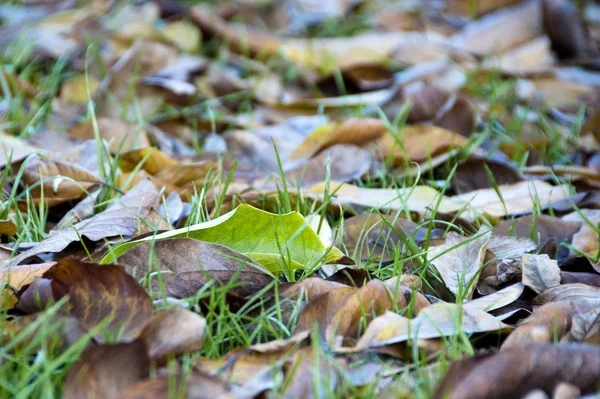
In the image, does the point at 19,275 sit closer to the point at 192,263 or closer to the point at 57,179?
the point at 192,263

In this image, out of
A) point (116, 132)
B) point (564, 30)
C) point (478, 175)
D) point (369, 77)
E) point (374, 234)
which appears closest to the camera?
point (374, 234)

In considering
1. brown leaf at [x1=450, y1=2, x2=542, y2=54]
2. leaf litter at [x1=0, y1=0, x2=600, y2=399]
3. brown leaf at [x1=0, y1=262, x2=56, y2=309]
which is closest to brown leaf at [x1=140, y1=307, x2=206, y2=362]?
leaf litter at [x1=0, y1=0, x2=600, y2=399]

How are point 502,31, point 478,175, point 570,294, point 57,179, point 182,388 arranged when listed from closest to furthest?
point 182,388 → point 570,294 → point 57,179 → point 478,175 → point 502,31

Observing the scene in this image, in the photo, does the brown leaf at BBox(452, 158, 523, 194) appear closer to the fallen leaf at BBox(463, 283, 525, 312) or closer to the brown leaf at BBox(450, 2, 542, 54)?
the fallen leaf at BBox(463, 283, 525, 312)

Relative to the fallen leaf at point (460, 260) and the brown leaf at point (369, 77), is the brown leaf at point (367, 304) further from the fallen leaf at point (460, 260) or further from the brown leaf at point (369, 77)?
the brown leaf at point (369, 77)

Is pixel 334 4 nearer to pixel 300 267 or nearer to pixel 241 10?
pixel 241 10

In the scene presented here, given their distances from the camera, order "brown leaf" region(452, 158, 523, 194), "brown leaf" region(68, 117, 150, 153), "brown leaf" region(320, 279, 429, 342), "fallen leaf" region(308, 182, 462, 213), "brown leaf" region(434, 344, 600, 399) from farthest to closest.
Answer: "brown leaf" region(68, 117, 150, 153)
"brown leaf" region(452, 158, 523, 194)
"fallen leaf" region(308, 182, 462, 213)
"brown leaf" region(320, 279, 429, 342)
"brown leaf" region(434, 344, 600, 399)

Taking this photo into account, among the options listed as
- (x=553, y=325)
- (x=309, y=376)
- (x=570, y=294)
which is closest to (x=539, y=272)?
(x=570, y=294)

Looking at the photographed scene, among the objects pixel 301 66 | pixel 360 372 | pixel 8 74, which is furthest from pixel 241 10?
pixel 360 372

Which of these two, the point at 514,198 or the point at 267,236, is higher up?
the point at 267,236
